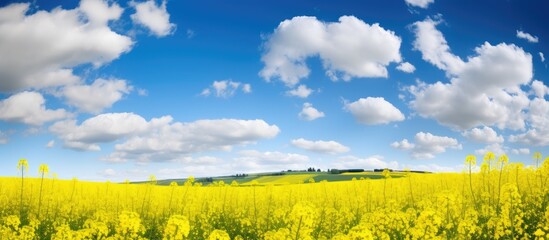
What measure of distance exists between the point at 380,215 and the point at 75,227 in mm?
9745

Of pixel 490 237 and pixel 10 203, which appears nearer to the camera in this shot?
pixel 490 237

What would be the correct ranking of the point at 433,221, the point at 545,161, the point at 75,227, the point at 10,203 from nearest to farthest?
the point at 433,221 → the point at 545,161 → the point at 75,227 → the point at 10,203

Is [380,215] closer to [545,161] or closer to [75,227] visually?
[545,161]

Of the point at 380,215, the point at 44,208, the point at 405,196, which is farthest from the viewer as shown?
the point at 405,196

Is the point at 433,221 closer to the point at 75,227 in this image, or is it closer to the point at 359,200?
the point at 359,200

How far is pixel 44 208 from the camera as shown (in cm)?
1688

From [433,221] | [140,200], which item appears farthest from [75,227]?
[433,221]

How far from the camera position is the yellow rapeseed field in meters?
6.86

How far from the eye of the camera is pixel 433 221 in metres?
6.92

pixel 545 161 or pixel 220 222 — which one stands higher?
pixel 545 161

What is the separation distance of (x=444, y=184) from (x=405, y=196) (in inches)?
86.3

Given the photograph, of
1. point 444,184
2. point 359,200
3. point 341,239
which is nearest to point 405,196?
point 444,184

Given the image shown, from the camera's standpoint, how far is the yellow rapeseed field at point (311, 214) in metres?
6.86

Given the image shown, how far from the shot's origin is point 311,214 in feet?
17.7
